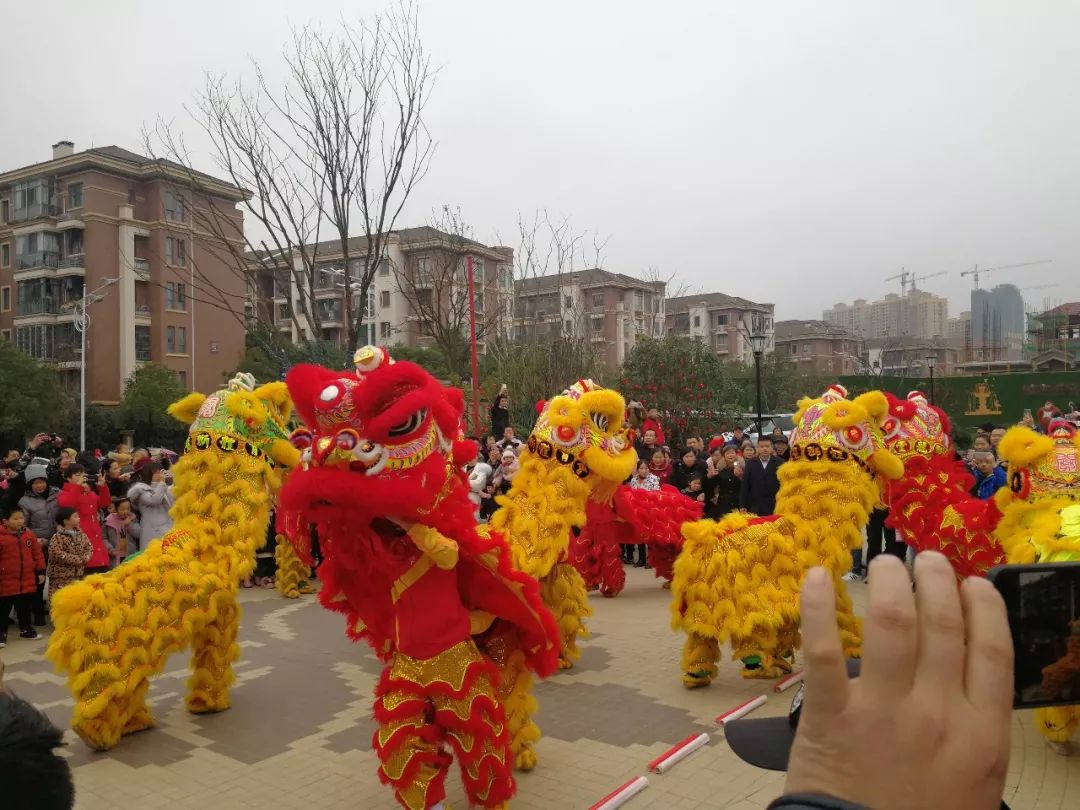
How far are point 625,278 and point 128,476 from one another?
34876 millimetres

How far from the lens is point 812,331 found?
59312mm

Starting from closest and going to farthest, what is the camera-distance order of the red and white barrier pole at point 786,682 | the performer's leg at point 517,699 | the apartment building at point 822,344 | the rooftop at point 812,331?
the performer's leg at point 517,699
the red and white barrier pole at point 786,682
the apartment building at point 822,344
the rooftop at point 812,331

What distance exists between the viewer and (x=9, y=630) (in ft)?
26.2

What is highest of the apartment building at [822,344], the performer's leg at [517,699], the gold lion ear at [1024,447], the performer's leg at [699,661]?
the apartment building at [822,344]

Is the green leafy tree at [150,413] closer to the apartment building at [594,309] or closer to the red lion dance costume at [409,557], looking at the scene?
the apartment building at [594,309]

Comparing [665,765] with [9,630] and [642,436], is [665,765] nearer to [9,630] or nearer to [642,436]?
[9,630]

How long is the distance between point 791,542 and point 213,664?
3.99m

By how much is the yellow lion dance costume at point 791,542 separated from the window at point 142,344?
1139 inches

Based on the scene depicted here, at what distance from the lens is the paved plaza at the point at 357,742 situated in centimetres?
432

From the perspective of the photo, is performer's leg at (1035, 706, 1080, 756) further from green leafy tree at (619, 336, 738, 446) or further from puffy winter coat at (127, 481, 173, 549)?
green leafy tree at (619, 336, 738, 446)

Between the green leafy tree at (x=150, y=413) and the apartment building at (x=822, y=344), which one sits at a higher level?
the apartment building at (x=822, y=344)

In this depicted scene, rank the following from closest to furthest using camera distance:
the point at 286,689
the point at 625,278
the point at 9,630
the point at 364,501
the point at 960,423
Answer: the point at 364,501 < the point at 286,689 < the point at 9,630 < the point at 960,423 < the point at 625,278

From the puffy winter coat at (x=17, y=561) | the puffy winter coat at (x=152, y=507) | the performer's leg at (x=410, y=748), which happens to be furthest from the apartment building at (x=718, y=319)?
the performer's leg at (x=410, y=748)

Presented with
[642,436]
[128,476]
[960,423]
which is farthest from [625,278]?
[128,476]
